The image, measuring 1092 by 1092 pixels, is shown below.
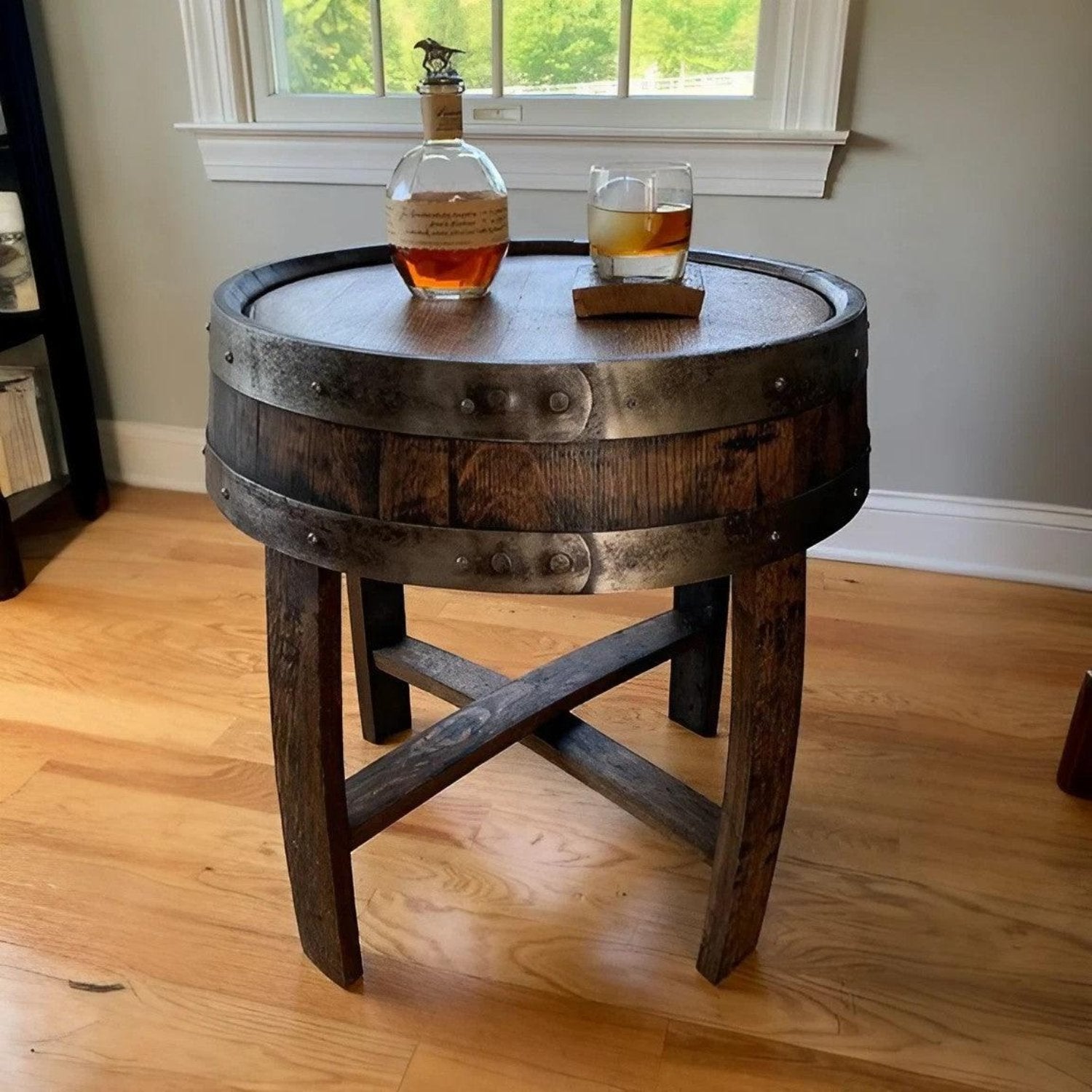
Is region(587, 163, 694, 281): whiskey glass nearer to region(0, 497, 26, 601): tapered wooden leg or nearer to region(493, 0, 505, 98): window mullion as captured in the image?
region(493, 0, 505, 98): window mullion

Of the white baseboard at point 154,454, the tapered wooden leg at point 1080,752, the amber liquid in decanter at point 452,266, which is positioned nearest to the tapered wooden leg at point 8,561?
the white baseboard at point 154,454

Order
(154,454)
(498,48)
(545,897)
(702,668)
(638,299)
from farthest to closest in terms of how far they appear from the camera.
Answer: (154,454)
(498,48)
(702,668)
(545,897)
(638,299)

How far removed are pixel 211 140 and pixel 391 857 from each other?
54.7 inches

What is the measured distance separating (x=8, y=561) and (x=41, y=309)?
496 mm

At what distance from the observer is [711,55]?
1.74 metres

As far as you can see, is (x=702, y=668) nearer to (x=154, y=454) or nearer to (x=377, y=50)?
(x=377, y=50)

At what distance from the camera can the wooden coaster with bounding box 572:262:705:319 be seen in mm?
908

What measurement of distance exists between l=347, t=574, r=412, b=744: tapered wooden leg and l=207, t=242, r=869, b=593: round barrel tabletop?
1.55 ft

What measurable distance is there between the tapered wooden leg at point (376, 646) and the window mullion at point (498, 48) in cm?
97

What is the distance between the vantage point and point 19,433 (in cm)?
195

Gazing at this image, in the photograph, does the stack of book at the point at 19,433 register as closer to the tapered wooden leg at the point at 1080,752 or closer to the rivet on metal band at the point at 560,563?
the rivet on metal band at the point at 560,563

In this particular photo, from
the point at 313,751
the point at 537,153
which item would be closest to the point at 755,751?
the point at 313,751

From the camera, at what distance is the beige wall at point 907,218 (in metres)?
1.60

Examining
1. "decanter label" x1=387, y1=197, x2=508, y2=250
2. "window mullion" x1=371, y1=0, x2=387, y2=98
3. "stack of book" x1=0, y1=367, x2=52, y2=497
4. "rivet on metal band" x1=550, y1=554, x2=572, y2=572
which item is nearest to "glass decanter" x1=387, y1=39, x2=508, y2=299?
"decanter label" x1=387, y1=197, x2=508, y2=250
